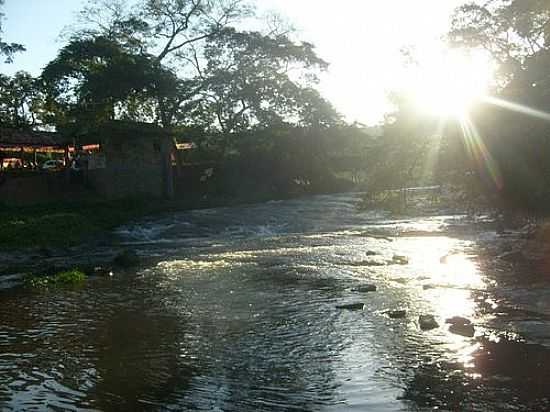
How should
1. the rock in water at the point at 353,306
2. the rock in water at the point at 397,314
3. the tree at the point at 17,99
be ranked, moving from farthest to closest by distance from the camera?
the tree at the point at 17,99, the rock in water at the point at 353,306, the rock in water at the point at 397,314

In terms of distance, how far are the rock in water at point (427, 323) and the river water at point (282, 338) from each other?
0.41 ft

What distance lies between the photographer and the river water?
736cm

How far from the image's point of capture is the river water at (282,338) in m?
7.36

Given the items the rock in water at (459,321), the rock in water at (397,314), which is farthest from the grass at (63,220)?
the rock in water at (459,321)

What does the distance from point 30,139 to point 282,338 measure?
37.1 metres

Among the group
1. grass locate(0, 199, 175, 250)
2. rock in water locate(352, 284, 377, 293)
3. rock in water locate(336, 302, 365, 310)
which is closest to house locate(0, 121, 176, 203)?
grass locate(0, 199, 175, 250)

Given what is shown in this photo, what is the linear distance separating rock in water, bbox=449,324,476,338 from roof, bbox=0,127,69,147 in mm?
35590

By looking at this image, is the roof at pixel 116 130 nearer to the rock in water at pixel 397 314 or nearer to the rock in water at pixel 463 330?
the rock in water at pixel 397 314

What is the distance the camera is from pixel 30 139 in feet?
140

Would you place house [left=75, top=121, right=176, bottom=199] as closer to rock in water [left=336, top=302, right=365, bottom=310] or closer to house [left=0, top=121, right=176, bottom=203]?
house [left=0, top=121, right=176, bottom=203]

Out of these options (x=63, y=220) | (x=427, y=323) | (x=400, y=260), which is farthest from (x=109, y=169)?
(x=427, y=323)

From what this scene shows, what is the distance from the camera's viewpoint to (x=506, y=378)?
7.62 meters

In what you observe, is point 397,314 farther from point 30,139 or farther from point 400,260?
point 30,139

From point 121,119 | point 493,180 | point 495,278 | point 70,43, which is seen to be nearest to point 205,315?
point 495,278
